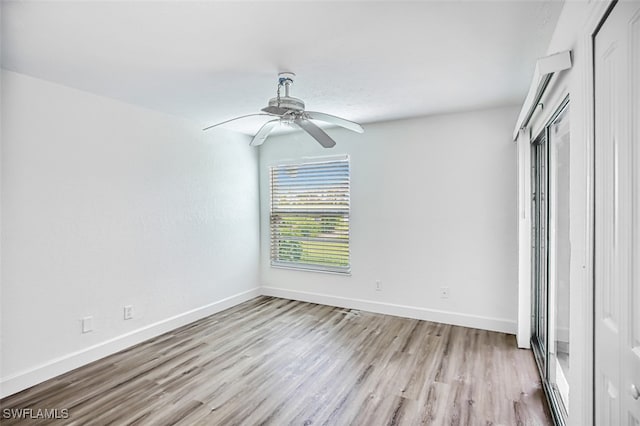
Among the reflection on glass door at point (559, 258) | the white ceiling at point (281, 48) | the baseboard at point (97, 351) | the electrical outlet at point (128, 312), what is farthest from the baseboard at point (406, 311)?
the white ceiling at point (281, 48)

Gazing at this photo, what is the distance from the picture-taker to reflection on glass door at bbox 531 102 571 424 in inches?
82.1

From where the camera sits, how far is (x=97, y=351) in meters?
3.04

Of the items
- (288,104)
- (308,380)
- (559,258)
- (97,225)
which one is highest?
(288,104)

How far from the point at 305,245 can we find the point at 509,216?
2605mm

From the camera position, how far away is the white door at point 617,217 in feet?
3.07

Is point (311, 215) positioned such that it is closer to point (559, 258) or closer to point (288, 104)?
point (288, 104)

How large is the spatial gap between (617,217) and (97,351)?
3.76 metres

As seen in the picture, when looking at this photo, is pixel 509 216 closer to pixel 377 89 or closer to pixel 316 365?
pixel 377 89

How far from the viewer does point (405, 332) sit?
3.60m

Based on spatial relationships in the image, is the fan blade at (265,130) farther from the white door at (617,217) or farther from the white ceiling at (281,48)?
the white door at (617,217)

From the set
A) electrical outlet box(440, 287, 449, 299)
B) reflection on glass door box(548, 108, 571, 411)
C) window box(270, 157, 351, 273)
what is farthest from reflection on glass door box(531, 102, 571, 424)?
window box(270, 157, 351, 273)

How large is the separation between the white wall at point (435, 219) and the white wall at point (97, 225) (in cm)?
165

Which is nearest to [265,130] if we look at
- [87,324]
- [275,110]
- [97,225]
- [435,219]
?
[275,110]

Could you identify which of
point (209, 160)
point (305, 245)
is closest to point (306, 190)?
point (305, 245)
